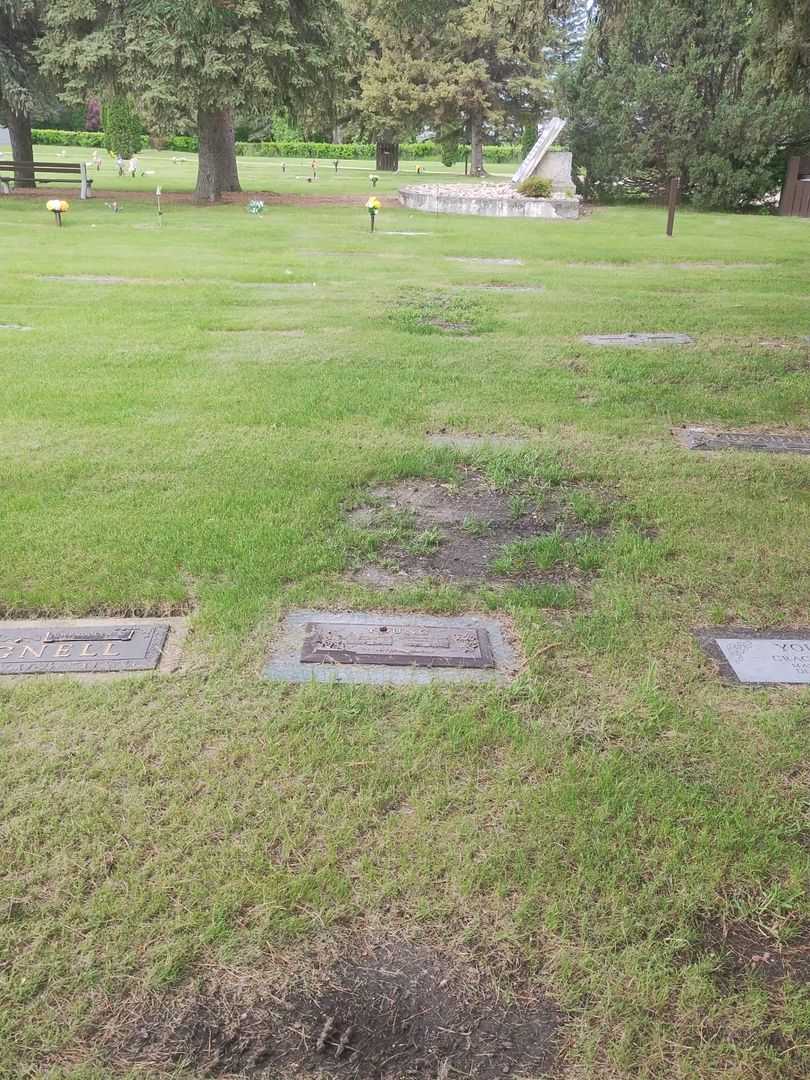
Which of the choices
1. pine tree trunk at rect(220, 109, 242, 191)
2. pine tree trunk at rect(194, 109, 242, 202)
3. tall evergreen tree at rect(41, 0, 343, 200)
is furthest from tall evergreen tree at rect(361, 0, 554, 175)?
tall evergreen tree at rect(41, 0, 343, 200)

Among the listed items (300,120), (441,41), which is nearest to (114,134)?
(300,120)

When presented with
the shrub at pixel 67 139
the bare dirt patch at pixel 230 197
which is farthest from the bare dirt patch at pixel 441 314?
the shrub at pixel 67 139

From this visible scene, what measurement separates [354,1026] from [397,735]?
101 centimetres

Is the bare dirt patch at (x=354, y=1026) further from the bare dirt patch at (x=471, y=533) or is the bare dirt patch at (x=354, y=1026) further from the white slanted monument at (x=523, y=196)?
the white slanted monument at (x=523, y=196)

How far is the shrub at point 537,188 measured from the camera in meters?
24.3

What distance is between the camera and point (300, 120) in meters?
23.6

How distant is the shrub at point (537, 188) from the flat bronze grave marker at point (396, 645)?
2323cm

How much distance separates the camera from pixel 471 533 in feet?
14.5

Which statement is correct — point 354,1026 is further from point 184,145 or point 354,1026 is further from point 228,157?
point 184,145

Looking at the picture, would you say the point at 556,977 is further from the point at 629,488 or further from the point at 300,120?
the point at 300,120

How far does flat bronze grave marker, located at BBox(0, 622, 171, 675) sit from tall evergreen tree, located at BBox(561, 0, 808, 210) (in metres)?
24.2

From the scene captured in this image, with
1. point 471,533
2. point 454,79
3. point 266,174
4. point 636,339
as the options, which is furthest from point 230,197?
point 471,533

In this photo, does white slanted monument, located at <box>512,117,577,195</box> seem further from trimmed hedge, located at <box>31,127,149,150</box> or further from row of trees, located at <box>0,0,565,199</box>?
trimmed hedge, located at <box>31,127,149,150</box>

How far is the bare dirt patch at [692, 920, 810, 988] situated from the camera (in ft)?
6.74
